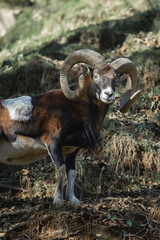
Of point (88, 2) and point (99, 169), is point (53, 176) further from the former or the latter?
point (88, 2)

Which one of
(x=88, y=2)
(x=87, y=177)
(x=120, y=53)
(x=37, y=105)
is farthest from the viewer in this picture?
(x=88, y=2)

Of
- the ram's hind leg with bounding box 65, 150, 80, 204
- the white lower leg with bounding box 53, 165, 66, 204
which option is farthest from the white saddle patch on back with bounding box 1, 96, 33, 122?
the ram's hind leg with bounding box 65, 150, 80, 204

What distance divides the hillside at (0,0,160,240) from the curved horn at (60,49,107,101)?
969 millimetres

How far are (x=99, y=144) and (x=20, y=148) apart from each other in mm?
3358

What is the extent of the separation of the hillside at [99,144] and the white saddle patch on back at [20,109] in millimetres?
1530

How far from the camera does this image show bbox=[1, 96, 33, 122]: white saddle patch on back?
7457mm

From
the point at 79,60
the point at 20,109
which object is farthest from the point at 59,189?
the point at 79,60

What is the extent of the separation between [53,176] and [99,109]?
2.65 m

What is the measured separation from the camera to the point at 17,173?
9797 mm

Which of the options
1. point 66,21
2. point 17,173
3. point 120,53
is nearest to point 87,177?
point 17,173

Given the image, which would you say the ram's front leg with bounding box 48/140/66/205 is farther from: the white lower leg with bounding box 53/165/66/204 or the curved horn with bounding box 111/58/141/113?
the curved horn with bounding box 111/58/141/113

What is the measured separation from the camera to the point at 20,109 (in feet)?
24.6

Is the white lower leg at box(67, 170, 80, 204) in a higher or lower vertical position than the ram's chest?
lower

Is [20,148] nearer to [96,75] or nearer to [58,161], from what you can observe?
[58,161]
